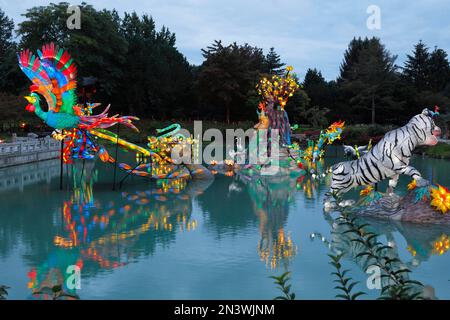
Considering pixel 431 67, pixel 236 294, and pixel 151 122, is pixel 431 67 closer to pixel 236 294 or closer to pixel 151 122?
pixel 151 122

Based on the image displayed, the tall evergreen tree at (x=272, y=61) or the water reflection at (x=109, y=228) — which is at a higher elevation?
the tall evergreen tree at (x=272, y=61)

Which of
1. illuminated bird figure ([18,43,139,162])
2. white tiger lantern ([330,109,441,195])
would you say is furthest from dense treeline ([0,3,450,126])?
white tiger lantern ([330,109,441,195])

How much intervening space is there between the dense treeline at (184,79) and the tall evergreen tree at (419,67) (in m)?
2.98

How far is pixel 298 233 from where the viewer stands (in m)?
9.94

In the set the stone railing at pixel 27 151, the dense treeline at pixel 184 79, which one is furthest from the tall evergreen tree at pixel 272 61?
the stone railing at pixel 27 151

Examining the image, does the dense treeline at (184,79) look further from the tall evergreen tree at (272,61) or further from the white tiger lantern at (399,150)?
the white tiger lantern at (399,150)

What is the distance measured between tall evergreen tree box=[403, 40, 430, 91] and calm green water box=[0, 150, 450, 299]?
138 feet

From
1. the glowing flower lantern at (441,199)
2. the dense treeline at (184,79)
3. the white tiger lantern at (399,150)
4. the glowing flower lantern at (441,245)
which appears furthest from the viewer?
the dense treeline at (184,79)

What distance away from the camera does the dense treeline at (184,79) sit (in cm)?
4072

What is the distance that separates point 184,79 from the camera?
4747cm

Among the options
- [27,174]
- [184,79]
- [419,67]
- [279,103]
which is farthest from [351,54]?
[27,174]

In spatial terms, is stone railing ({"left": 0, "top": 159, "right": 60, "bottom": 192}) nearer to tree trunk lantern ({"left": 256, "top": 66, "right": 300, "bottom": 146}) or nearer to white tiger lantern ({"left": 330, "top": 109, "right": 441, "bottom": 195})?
tree trunk lantern ({"left": 256, "top": 66, "right": 300, "bottom": 146})

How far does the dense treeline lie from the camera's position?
1603 inches

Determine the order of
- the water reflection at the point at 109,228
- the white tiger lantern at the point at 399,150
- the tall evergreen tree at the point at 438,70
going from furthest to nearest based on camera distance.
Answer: the tall evergreen tree at the point at 438,70, the white tiger lantern at the point at 399,150, the water reflection at the point at 109,228
